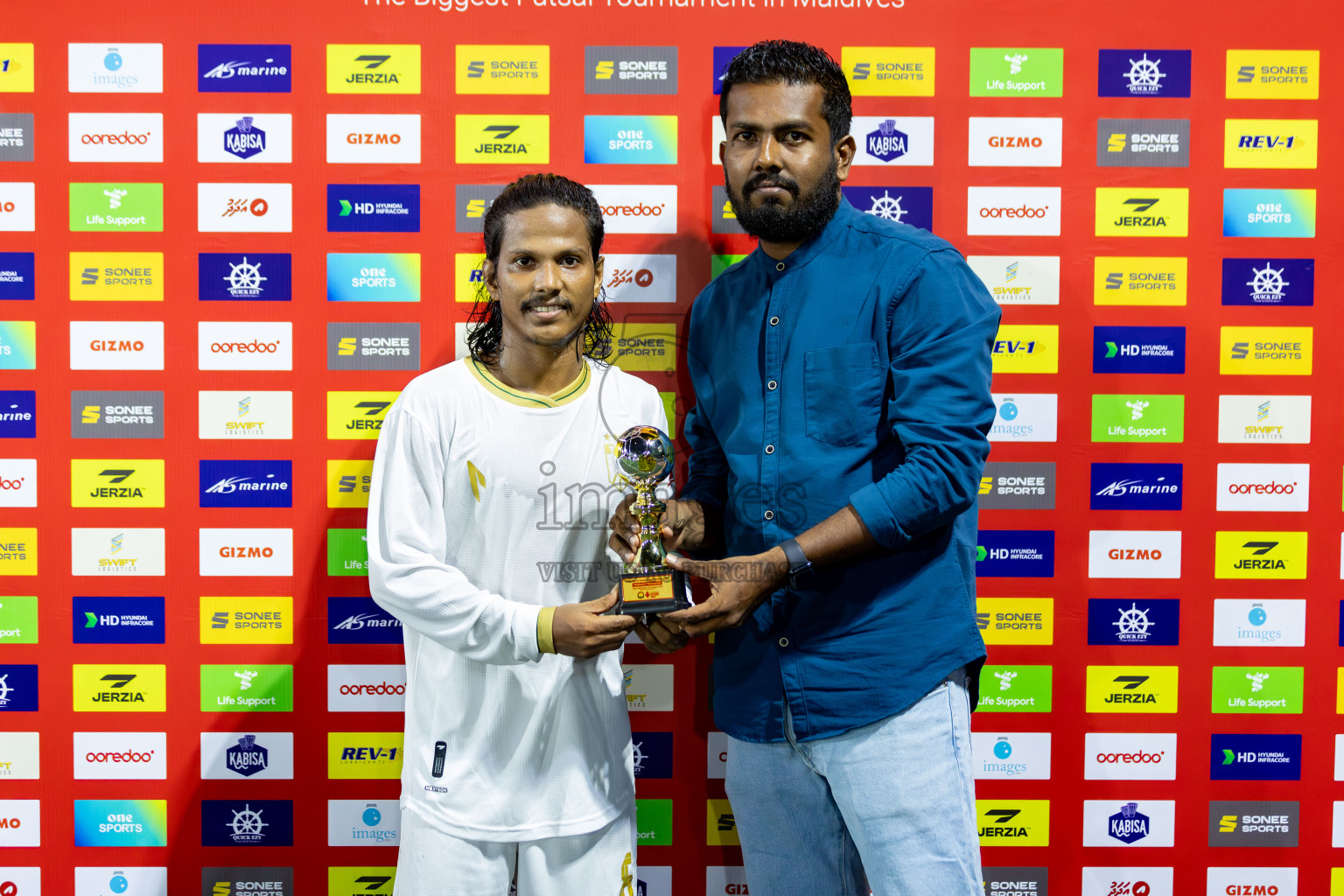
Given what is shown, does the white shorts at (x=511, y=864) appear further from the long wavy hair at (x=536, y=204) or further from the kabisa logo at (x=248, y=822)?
the long wavy hair at (x=536, y=204)

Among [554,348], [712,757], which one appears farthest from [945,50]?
[712,757]

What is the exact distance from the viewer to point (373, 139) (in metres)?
2.42

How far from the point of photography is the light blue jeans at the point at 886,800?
175 centimetres

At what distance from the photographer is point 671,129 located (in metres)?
2.43

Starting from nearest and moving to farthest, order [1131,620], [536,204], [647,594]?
[647,594]
[536,204]
[1131,620]

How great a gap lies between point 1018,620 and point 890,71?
5.48ft

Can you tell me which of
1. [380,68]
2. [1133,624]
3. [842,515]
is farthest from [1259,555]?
[380,68]

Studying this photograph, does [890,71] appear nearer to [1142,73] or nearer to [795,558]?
[1142,73]

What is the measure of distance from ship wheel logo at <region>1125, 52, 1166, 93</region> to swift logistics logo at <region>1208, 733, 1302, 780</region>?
6.41ft

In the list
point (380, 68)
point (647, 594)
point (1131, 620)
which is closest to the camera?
point (647, 594)

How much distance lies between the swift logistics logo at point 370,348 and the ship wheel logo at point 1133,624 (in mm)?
2249

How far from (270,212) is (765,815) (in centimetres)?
214

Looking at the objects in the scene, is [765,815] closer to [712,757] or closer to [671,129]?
[712,757]

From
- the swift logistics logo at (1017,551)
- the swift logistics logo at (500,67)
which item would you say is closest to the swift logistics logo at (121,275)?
the swift logistics logo at (500,67)
